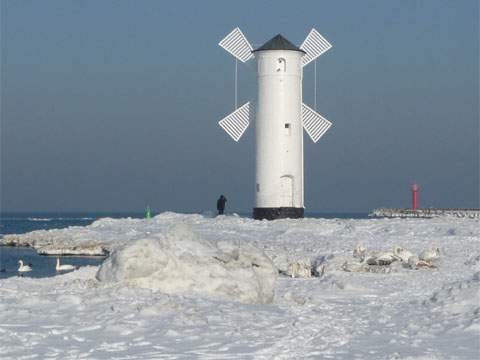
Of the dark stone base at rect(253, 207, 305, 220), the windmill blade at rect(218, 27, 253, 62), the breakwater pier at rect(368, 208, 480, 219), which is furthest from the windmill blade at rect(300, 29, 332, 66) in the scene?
the breakwater pier at rect(368, 208, 480, 219)

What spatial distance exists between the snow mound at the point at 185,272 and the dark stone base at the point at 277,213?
63.0ft

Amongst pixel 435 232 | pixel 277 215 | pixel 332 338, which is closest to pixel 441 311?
pixel 332 338

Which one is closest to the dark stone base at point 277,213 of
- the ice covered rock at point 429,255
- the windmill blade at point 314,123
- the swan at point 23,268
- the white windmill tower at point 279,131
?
the white windmill tower at point 279,131

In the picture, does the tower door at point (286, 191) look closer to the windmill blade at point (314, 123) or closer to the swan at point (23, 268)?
the windmill blade at point (314, 123)

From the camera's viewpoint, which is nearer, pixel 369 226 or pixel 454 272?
pixel 454 272

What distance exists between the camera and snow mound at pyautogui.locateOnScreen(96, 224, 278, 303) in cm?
1141

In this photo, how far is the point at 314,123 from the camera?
108 feet

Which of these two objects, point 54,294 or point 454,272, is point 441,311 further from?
point 454,272

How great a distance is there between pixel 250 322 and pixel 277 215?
70.6ft

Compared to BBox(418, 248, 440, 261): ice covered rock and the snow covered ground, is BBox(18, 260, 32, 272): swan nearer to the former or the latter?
the snow covered ground

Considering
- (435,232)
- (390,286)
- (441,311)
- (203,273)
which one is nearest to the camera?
(441,311)

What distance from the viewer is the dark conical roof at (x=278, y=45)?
3156cm

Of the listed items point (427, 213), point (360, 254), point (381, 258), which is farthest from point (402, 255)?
point (427, 213)

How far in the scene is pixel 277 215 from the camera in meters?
31.4
